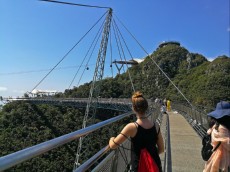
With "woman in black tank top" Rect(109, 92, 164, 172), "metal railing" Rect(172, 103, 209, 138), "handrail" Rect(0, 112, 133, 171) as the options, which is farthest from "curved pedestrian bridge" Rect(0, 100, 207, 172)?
"metal railing" Rect(172, 103, 209, 138)

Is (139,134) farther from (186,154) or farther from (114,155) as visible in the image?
(186,154)

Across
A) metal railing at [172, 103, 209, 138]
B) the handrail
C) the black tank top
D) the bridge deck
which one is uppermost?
the handrail

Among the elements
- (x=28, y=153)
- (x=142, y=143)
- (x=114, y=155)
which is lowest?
(x=114, y=155)

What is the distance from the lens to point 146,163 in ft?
11.1

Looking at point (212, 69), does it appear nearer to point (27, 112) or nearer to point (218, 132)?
point (27, 112)

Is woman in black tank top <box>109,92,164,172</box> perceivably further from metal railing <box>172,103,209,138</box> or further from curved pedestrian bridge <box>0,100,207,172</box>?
metal railing <box>172,103,209,138</box>

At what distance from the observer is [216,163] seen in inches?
130

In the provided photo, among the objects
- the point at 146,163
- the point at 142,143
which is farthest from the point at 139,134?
the point at 146,163

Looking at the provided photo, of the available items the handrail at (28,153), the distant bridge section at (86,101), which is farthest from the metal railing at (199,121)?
the distant bridge section at (86,101)

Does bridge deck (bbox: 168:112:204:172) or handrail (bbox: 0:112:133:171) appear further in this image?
bridge deck (bbox: 168:112:204:172)

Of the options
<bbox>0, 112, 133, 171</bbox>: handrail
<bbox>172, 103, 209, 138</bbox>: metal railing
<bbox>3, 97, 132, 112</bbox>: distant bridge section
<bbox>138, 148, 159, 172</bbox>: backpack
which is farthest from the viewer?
<bbox>3, 97, 132, 112</bbox>: distant bridge section

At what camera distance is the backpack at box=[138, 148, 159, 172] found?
11.1ft

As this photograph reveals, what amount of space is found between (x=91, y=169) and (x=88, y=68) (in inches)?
3229

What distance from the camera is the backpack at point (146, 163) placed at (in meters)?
3.38
